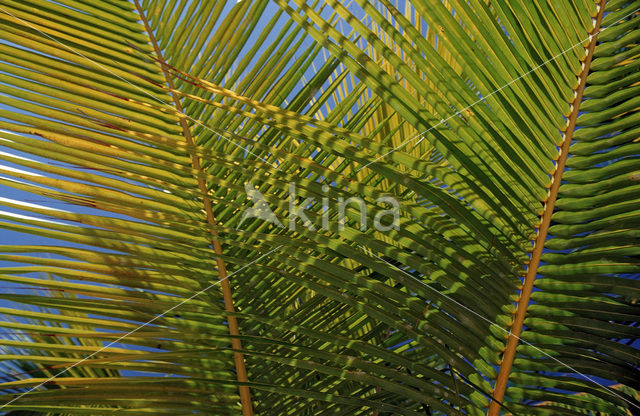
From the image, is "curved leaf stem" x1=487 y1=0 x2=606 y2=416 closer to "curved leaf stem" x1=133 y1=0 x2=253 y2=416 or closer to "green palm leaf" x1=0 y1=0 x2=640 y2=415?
"green palm leaf" x1=0 y1=0 x2=640 y2=415

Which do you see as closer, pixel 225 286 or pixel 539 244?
pixel 539 244

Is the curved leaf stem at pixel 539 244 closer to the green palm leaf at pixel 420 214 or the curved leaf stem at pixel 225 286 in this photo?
the green palm leaf at pixel 420 214

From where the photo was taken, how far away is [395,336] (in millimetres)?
729

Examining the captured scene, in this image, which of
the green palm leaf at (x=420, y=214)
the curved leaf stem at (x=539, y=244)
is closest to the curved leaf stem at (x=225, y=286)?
the green palm leaf at (x=420, y=214)

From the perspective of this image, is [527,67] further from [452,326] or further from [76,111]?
[76,111]

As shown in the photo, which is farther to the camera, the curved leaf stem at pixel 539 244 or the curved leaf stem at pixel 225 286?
the curved leaf stem at pixel 225 286

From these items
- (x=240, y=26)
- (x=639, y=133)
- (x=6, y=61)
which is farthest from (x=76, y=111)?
(x=639, y=133)

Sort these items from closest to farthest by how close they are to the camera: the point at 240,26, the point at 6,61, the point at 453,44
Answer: the point at 453,44 → the point at 6,61 → the point at 240,26

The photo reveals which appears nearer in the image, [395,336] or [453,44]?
[453,44]

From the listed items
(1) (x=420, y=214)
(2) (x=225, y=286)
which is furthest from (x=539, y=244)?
(2) (x=225, y=286)

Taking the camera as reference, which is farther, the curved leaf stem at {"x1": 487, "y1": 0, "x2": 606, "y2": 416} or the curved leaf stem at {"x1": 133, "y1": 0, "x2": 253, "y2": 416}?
the curved leaf stem at {"x1": 133, "y1": 0, "x2": 253, "y2": 416}

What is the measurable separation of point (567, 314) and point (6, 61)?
0.70 metres

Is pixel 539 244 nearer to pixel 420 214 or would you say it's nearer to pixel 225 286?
pixel 420 214

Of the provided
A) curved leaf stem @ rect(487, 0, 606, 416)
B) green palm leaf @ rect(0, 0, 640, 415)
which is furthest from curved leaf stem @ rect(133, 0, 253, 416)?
curved leaf stem @ rect(487, 0, 606, 416)
